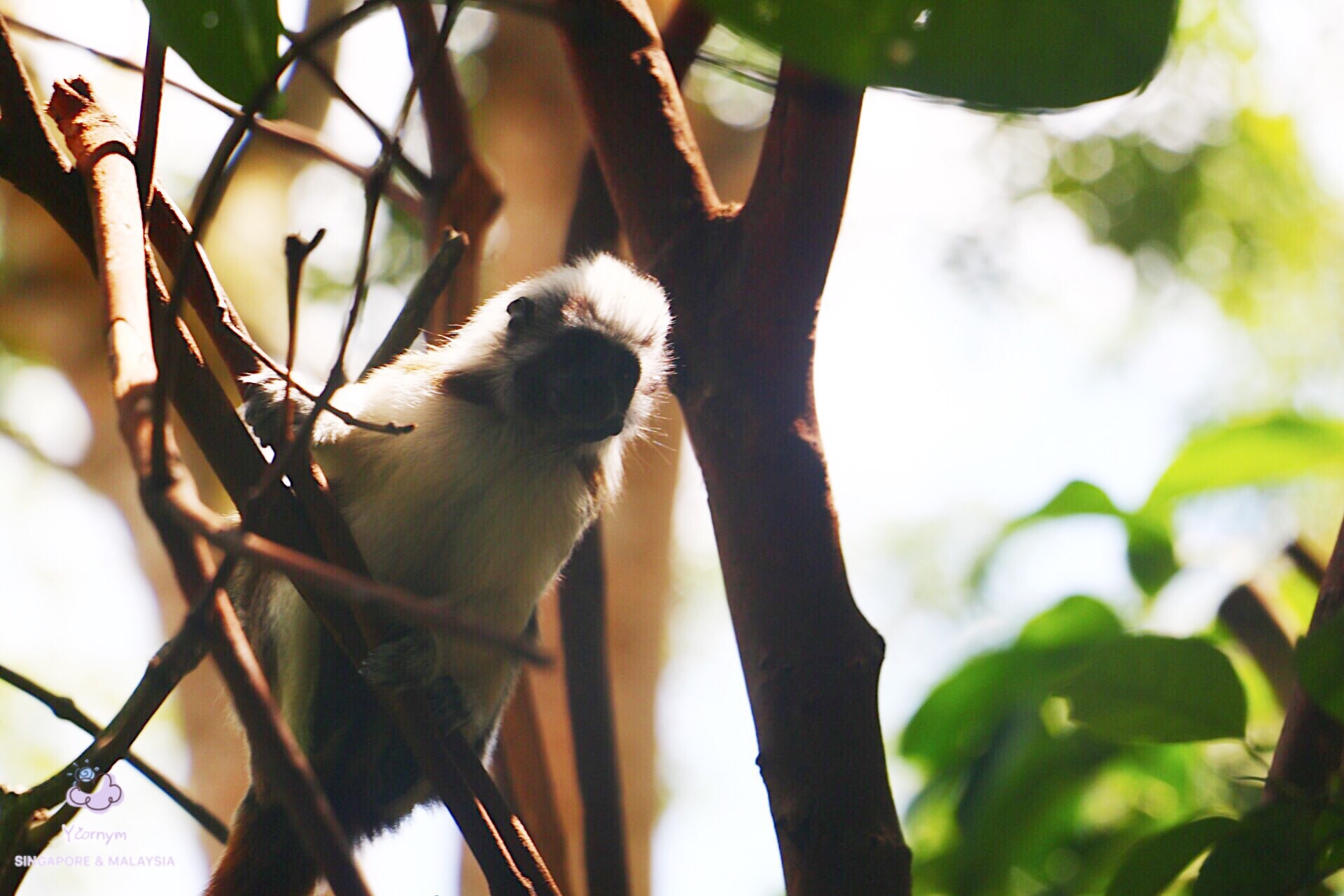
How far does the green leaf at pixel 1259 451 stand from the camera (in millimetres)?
1896

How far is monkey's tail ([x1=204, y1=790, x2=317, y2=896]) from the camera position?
5.80ft

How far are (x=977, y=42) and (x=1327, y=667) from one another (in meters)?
0.79

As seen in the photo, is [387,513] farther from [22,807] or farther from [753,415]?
[22,807]

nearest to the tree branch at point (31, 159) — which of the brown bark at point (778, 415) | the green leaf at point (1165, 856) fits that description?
the brown bark at point (778, 415)

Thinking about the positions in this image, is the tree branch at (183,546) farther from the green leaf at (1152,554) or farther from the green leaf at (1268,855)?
the green leaf at (1152,554)

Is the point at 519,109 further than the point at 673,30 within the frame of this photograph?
Yes

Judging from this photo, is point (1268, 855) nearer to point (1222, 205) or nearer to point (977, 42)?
point (977, 42)

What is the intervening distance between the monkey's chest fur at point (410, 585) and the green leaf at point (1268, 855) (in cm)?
126

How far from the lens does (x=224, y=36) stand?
121 centimetres

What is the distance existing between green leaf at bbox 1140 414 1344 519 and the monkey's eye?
4.73ft

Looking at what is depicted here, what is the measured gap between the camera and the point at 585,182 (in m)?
2.19

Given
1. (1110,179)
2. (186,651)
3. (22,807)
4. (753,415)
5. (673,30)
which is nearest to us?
(186,651)

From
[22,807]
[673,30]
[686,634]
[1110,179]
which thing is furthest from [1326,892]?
[686,634]

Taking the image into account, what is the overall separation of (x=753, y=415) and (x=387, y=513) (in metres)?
0.83
